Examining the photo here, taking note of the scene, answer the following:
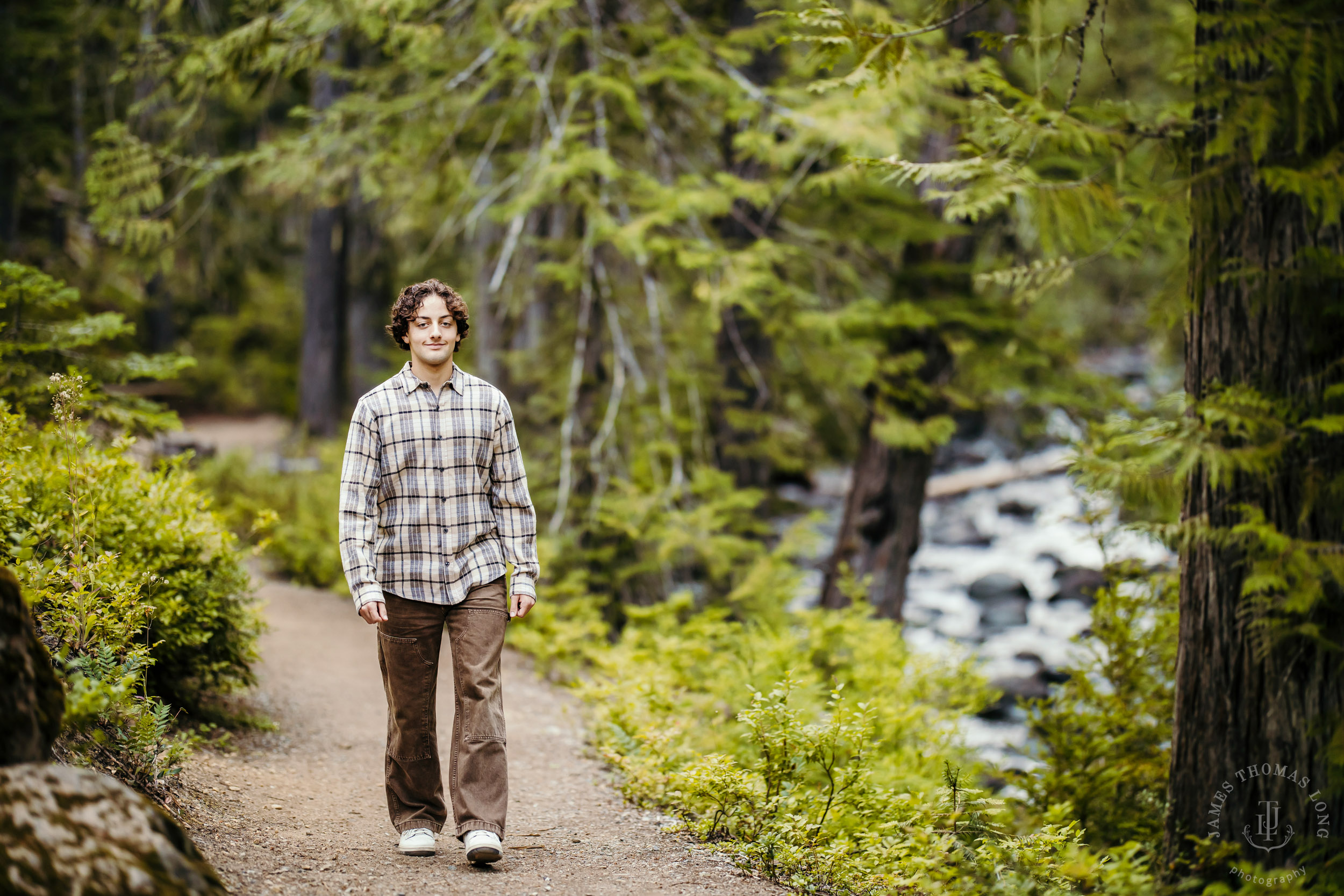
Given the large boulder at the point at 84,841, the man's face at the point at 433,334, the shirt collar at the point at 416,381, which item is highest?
the man's face at the point at 433,334

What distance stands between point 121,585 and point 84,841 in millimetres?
1349

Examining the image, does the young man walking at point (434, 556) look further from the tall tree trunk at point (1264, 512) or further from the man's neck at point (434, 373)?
the tall tree trunk at point (1264, 512)

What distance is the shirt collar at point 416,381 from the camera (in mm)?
Result: 3590

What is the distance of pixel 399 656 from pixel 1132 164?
6530 mm

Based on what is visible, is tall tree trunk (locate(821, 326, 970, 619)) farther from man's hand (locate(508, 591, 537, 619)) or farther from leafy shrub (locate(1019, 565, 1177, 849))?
man's hand (locate(508, 591, 537, 619))

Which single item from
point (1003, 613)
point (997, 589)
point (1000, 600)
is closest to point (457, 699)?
point (1003, 613)

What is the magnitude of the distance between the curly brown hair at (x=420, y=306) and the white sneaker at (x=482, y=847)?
189 centimetres

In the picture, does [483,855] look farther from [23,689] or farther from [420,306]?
[420,306]

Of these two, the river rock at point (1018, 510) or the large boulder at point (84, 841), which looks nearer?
the large boulder at point (84, 841)

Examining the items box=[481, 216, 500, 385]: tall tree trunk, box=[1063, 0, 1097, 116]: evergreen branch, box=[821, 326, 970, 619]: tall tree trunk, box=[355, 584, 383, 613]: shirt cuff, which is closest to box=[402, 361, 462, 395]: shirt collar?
box=[355, 584, 383, 613]: shirt cuff

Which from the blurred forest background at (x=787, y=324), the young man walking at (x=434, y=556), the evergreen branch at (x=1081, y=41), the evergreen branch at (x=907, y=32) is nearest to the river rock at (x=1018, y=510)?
the blurred forest background at (x=787, y=324)

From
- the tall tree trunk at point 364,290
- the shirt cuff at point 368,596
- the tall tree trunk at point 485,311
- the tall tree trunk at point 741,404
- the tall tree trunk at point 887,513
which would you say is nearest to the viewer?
the shirt cuff at point 368,596

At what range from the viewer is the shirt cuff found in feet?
10.9

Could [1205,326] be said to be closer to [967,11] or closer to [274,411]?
[967,11]
